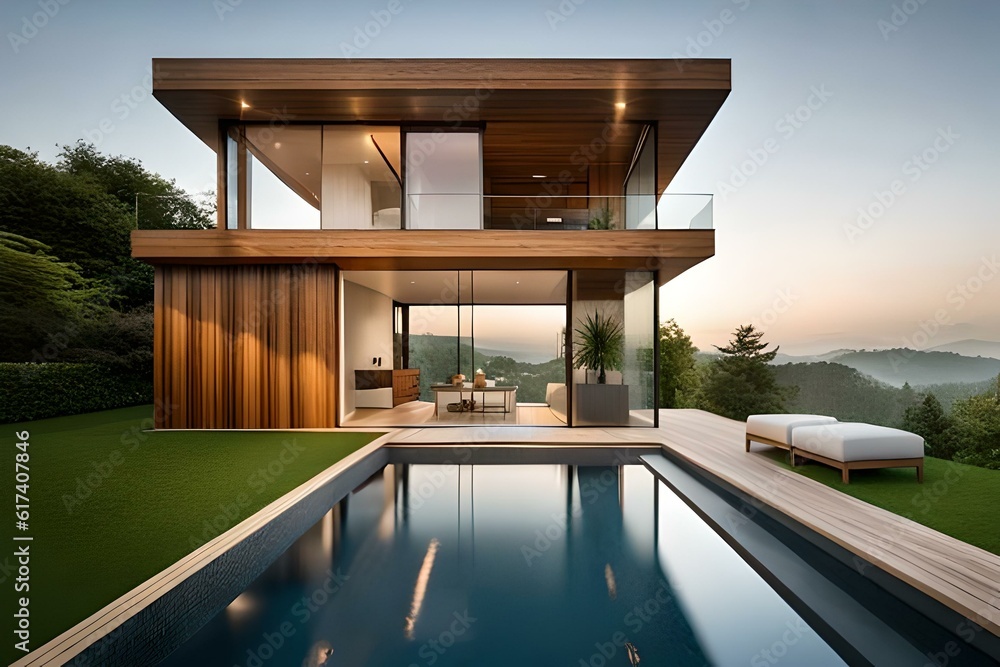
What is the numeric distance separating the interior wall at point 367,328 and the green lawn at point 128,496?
3.25 m

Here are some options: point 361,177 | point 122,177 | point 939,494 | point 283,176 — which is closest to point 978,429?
point 939,494

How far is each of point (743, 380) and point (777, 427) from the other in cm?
1401

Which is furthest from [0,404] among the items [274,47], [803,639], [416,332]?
[803,639]

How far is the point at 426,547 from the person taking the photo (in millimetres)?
4086

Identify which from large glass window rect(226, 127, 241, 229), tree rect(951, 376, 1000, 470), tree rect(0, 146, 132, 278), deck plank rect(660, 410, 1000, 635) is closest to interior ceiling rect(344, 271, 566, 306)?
large glass window rect(226, 127, 241, 229)

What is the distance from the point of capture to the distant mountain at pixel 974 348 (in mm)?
13098

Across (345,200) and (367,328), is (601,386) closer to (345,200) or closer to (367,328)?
(367,328)

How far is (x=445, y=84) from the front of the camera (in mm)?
7805

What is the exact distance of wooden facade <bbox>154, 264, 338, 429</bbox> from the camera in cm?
832

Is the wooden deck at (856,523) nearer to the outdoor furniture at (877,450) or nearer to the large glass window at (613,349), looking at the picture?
the outdoor furniture at (877,450)

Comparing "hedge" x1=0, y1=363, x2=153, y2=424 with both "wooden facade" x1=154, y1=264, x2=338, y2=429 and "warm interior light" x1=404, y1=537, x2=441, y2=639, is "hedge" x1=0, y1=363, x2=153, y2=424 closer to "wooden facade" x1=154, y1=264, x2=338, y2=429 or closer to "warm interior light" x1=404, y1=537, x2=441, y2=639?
"wooden facade" x1=154, y1=264, x2=338, y2=429

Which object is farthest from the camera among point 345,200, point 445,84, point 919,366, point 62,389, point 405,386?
point 919,366

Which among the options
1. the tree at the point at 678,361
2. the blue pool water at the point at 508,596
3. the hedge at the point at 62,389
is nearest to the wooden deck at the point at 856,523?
the blue pool water at the point at 508,596

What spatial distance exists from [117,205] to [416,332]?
15262 mm
